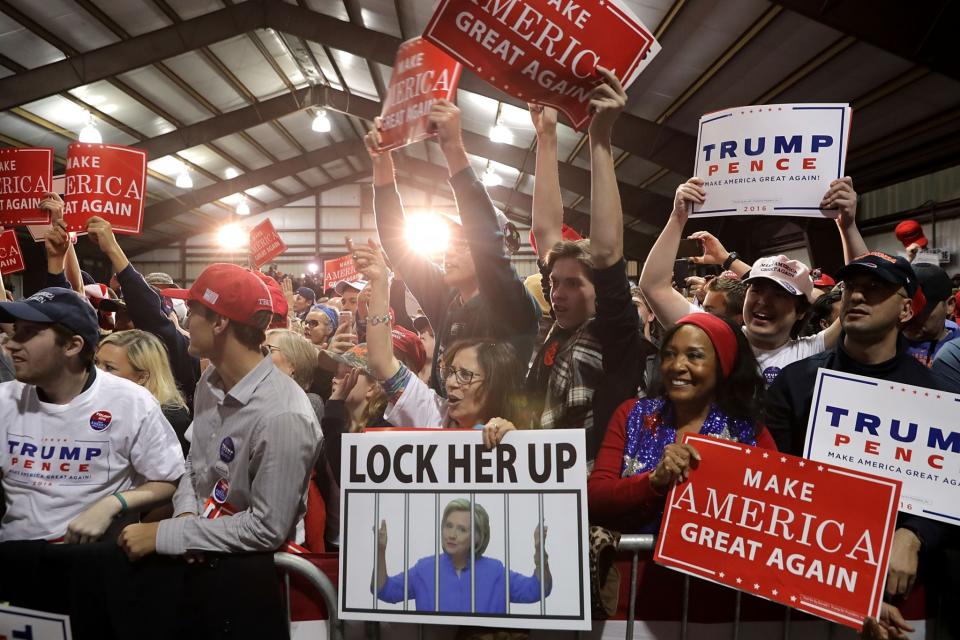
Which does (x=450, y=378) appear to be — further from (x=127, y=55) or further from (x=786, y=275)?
→ (x=127, y=55)

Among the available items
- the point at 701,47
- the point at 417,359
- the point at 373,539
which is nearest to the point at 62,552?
the point at 373,539

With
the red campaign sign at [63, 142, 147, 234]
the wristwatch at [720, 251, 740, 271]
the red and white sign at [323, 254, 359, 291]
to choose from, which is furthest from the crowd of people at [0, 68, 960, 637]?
the red and white sign at [323, 254, 359, 291]

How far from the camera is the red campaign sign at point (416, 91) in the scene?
2.88 meters

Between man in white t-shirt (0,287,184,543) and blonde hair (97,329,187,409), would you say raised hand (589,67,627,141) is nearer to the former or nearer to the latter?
man in white t-shirt (0,287,184,543)

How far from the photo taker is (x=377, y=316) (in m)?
2.23

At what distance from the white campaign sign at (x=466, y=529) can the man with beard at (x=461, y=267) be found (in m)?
0.58

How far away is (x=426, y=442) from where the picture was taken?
178cm

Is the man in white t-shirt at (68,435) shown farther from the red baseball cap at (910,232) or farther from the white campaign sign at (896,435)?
the red baseball cap at (910,232)

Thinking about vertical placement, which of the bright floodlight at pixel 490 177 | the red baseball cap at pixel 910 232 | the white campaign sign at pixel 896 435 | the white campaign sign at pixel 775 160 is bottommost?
the white campaign sign at pixel 896 435

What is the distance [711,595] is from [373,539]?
97 cm

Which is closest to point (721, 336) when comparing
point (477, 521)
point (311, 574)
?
point (477, 521)

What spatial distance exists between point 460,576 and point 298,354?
1.58 m

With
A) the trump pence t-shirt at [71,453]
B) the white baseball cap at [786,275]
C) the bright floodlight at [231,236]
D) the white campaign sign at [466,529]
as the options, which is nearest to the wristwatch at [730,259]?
the white baseball cap at [786,275]

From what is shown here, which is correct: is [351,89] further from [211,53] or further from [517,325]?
[517,325]
